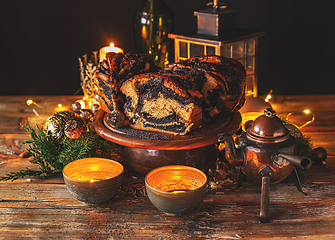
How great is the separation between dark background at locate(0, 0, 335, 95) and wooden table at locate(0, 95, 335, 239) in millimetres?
1253

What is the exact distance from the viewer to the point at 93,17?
2.69m

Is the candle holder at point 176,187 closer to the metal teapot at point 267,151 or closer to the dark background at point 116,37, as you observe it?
the metal teapot at point 267,151

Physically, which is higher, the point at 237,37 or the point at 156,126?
the point at 237,37

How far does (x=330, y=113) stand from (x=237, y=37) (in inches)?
25.5

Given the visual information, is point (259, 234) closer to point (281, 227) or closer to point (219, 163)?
point (281, 227)

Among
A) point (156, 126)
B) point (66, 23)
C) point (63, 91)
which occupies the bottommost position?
point (63, 91)

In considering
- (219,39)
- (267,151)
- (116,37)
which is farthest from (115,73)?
(116,37)

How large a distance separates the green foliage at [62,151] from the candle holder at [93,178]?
0.28ft

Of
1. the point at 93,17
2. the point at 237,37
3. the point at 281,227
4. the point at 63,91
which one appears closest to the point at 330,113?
the point at 237,37

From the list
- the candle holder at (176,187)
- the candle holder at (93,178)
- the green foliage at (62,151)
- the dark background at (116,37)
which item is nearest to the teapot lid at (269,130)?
the candle holder at (176,187)

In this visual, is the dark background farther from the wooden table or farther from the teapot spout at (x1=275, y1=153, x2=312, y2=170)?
the teapot spout at (x1=275, y1=153, x2=312, y2=170)

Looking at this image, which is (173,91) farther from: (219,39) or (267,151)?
(219,39)

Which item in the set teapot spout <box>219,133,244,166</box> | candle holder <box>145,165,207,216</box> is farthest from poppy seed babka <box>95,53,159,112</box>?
teapot spout <box>219,133,244,166</box>

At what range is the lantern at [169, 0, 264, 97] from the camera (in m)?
1.86
